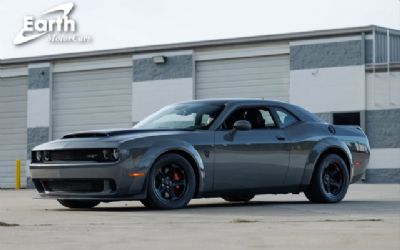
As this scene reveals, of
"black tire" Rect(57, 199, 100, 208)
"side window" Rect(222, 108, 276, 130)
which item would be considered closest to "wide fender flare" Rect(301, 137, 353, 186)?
"side window" Rect(222, 108, 276, 130)

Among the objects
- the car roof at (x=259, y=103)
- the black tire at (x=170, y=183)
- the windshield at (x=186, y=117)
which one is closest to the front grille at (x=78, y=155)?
the black tire at (x=170, y=183)

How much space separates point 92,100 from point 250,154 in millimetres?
23746

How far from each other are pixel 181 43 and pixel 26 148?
809 centimetres

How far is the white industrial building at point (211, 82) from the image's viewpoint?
2908 centimetres

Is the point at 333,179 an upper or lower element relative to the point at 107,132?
lower

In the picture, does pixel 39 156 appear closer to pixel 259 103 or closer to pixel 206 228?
pixel 259 103

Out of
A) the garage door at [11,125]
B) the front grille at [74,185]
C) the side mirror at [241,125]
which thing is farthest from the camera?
the garage door at [11,125]

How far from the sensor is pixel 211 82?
106 ft

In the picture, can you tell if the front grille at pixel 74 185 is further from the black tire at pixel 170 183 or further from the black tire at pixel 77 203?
the black tire at pixel 170 183

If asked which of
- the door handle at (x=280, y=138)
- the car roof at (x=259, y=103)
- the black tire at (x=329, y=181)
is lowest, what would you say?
the black tire at (x=329, y=181)

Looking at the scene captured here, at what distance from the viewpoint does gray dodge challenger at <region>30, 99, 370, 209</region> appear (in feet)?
36.2

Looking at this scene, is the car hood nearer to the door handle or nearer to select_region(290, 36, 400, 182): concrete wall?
the door handle

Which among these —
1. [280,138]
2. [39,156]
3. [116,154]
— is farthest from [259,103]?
[39,156]

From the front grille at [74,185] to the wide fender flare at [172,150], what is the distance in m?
0.58
